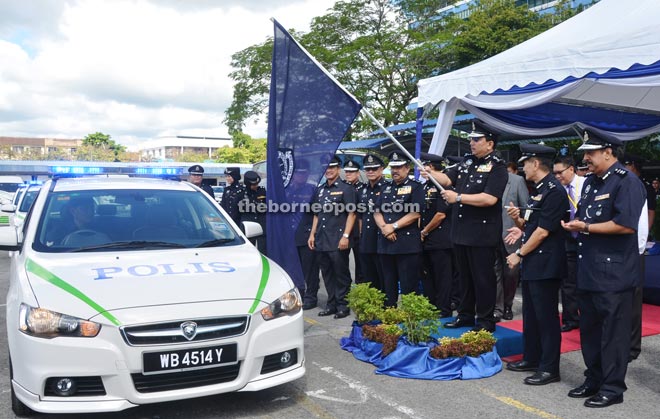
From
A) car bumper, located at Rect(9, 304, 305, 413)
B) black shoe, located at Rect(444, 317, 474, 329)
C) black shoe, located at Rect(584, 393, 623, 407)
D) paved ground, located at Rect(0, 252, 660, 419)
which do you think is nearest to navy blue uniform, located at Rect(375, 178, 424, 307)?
black shoe, located at Rect(444, 317, 474, 329)

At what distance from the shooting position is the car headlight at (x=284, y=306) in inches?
151

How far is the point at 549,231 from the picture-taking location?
4.45 m

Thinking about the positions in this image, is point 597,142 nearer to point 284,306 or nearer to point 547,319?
point 547,319

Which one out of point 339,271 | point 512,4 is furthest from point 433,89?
point 512,4

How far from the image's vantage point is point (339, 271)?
7.05 m

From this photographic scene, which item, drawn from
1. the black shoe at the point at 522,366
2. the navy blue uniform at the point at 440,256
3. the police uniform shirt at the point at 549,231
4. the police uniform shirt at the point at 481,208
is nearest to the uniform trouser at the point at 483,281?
the police uniform shirt at the point at 481,208

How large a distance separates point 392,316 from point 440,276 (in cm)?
161

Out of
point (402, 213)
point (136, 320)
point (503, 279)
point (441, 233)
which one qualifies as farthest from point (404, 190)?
point (136, 320)

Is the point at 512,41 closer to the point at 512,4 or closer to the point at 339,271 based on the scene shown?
the point at 512,4

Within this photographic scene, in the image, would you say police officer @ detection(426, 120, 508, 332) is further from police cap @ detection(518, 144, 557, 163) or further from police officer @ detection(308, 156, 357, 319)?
police officer @ detection(308, 156, 357, 319)

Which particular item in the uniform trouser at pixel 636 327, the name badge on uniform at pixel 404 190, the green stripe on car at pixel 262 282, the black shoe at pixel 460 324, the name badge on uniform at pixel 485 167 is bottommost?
the black shoe at pixel 460 324

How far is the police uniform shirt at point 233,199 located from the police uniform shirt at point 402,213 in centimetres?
310

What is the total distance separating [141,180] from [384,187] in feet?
8.06

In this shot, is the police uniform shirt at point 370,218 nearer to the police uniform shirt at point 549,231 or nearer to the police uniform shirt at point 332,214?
the police uniform shirt at point 332,214
